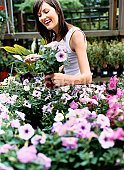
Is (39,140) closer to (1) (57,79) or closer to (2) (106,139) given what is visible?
(2) (106,139)

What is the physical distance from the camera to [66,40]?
4.74 ft

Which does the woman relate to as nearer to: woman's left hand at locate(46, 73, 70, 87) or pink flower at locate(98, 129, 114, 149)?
woman's left hand at locate(46, 73, 70, 87)

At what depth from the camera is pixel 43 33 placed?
1614mm

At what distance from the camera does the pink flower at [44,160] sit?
28.8 inches

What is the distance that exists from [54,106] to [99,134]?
0.45m

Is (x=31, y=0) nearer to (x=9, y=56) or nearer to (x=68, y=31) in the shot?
(x=9, y=56)

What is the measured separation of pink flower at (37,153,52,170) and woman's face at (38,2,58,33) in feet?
2.86

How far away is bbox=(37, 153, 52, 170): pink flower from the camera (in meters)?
0.73

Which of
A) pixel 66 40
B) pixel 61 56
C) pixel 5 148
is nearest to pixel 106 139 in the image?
pixel 5 148

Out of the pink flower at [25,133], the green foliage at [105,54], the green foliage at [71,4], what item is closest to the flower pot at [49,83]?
the pink flower at [25,133]

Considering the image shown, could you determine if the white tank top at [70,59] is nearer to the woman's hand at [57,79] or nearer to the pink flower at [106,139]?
the woman's hand at [57,79]

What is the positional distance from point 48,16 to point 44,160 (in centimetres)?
89

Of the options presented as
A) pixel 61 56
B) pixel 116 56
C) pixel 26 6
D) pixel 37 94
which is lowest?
pixel 116 56

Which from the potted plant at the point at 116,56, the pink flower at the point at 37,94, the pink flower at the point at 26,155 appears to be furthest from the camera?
the potted plant at the point at 116,56
